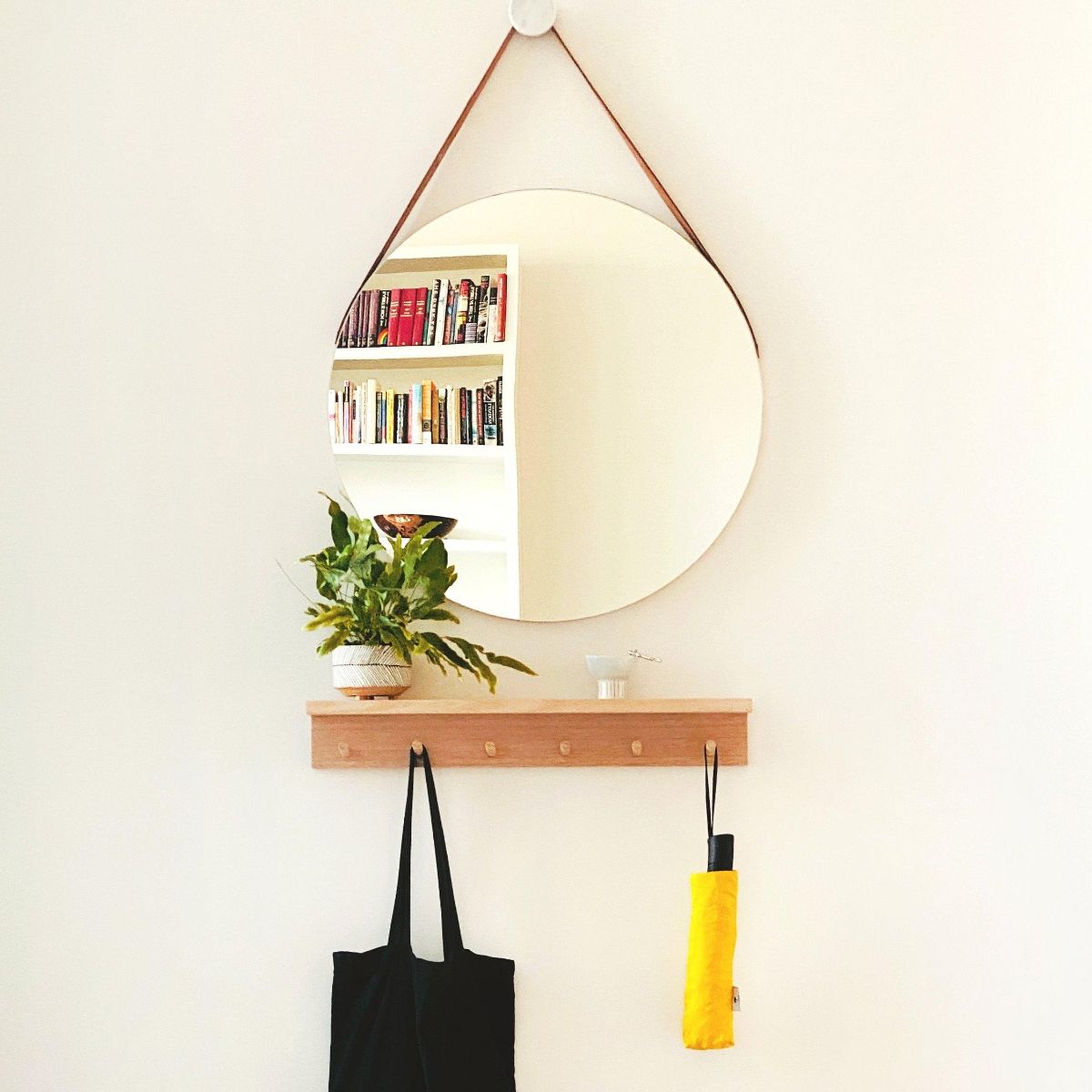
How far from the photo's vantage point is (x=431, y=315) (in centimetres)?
139

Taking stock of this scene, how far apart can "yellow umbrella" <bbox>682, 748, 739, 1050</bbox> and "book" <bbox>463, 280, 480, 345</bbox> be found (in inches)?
25.8

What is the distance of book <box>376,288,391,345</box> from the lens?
140 centimetres

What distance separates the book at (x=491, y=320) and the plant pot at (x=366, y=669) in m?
0.40

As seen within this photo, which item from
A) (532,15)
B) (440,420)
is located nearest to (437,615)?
(440,420)

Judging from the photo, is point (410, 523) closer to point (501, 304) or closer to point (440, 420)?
point (440, 420)

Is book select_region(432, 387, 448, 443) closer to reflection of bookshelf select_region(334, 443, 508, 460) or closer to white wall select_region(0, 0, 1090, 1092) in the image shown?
reflection of bookshelf select_region(334, 443, 508, 460)

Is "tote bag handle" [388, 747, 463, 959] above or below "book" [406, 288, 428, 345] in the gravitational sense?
below

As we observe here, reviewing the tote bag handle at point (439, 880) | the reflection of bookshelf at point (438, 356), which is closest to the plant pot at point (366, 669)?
the tote bag handle at point (439, 880)

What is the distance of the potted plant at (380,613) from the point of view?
1.27 metres

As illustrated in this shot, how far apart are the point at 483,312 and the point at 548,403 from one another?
138 millimetres

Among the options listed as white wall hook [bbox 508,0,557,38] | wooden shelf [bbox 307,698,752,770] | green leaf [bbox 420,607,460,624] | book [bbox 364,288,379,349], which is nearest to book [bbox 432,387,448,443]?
book [bbox 364,288,379,349]

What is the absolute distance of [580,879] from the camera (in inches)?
53.8

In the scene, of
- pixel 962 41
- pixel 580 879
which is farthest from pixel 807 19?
pixel 580 879

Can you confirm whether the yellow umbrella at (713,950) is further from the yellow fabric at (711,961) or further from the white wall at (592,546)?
the white wall at (592,546)
